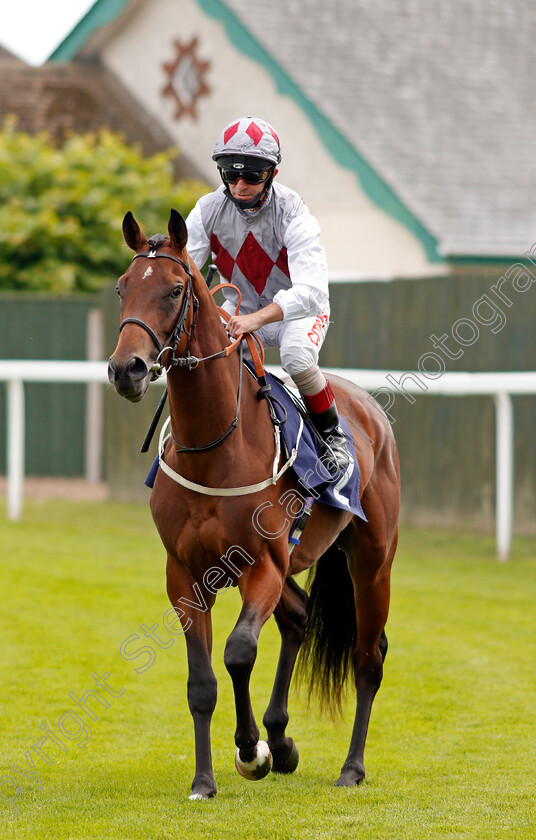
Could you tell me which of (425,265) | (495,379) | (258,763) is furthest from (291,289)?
(425,265)

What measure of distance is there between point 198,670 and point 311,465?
0.79 meters

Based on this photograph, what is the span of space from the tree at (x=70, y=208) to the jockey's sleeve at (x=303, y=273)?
857 centimetres

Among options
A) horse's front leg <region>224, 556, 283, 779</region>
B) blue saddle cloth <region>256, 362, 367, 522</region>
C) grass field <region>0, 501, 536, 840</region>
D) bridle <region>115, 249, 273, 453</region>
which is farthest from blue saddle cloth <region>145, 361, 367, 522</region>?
grass field <region>0, 501, 536, 840</region>

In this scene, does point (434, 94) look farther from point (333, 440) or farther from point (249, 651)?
point (249, 651)

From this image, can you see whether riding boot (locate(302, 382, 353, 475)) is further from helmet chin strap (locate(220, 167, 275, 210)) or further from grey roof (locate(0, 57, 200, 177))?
grey roof (locate(0, 57, 200, 177))

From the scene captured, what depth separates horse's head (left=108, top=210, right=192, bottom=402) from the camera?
3.43m

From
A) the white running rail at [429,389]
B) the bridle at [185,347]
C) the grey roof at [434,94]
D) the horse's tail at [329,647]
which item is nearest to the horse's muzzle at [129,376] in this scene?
the bridle at [185,347]

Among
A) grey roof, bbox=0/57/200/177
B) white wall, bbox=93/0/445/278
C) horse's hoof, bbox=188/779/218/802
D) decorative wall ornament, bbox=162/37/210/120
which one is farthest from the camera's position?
grey roof, bbox=0/57/200/177

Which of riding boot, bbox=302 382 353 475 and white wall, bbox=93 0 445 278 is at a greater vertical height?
white wall, bbox=93 0 445 278

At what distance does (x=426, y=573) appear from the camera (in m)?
8.24

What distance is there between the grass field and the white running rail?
20.4 inches

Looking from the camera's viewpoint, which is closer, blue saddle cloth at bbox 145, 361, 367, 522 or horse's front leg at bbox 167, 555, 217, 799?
horse's front leg at bbox 167, 555, 217, 799

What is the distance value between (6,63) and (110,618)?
1206 cm

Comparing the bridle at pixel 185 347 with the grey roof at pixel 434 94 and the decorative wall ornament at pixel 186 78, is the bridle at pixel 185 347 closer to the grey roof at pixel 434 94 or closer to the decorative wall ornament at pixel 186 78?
the grey roof at pixel 434 94
